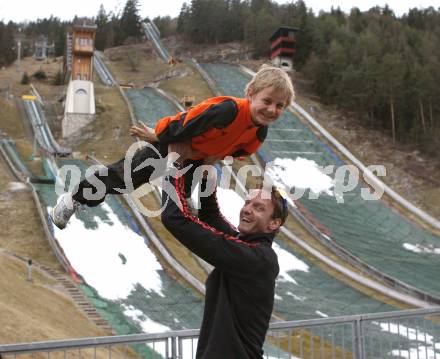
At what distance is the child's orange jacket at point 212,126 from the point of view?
281 centimetres

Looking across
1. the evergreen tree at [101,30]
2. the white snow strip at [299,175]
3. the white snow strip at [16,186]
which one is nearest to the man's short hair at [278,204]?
the white snow strip at [16,186]

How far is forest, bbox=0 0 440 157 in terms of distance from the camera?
40312mm

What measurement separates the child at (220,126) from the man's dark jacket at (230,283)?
38 centimetres

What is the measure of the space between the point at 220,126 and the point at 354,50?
47351 millimetres

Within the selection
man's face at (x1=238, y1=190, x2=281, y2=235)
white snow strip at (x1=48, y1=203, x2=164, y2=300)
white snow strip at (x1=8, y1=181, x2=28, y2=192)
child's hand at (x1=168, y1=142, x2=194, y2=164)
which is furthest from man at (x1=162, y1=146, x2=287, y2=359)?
white snow strip at (x1=8, y1=181, x2=28, y2=192)

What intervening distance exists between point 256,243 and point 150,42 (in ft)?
267

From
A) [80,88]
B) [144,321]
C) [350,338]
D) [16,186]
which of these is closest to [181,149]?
[350,338]

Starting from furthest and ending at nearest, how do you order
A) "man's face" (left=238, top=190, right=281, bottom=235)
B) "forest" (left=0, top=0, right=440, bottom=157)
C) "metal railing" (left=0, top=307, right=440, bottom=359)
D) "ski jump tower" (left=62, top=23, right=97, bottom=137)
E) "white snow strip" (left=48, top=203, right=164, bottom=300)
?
1. "forest" (left=0, top=0, right=440, bottom=157)
2. "ski jump tower" (left=62, top=23, right=97, bottom=137)
3. "white snow strip" (left=48, top=203, right=164, bottom=300)
4. "metal railing" (left=0, top=307, right=440, bottom=359)
5. "man's face" (left=238, top=190, right=281, bottom=235)

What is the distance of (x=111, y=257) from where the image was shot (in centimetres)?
1816

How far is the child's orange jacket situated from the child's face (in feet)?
0.16

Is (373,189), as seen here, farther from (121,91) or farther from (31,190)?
(121,91)

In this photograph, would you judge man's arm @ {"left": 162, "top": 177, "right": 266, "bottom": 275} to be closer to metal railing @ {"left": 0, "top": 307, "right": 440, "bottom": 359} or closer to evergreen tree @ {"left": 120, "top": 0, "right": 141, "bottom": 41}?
metal railing @ {"left": 0, "top": 307, "right": 440, "bottom": 359}

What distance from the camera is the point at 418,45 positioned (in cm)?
5247

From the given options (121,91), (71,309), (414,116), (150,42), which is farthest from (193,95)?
(150,42)
